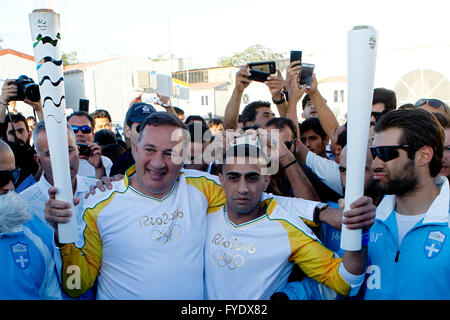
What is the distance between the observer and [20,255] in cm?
182

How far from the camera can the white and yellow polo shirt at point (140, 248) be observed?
215cm

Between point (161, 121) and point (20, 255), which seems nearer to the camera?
point (20, 255)

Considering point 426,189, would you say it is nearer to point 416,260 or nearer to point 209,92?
point 416,260

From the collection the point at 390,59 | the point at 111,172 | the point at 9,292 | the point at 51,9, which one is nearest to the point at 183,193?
the point at 9,292

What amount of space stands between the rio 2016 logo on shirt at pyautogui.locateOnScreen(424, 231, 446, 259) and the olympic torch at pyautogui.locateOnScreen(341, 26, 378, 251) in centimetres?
56

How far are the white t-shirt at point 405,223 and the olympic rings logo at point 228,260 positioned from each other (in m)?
0.82

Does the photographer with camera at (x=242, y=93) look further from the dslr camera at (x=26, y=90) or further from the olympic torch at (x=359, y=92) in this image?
the olympic torch at (x=359, y=92)

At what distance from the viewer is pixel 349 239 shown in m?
→ 1.69

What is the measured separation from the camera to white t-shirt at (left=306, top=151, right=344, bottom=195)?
9.82 ft

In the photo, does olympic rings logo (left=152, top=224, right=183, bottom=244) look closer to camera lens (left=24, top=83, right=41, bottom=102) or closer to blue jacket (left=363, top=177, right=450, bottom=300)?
blue jacket (left=363, top=177, right=450, bottom=300)

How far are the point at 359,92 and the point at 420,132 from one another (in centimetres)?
71

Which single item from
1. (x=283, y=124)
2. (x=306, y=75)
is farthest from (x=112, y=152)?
(x=306, y=75)

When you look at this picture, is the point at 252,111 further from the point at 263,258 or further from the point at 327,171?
the point at 263,258

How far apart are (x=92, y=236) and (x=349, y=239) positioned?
1356mm
